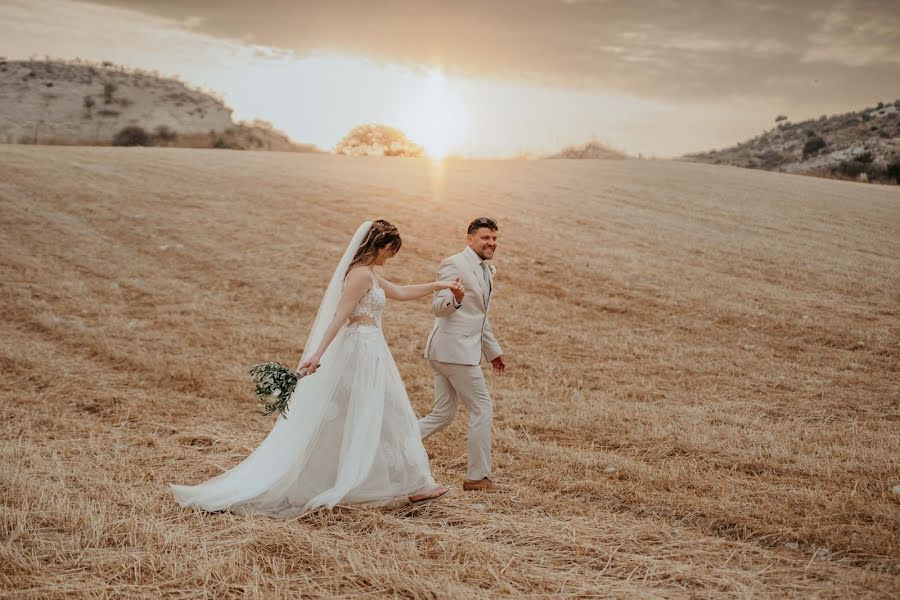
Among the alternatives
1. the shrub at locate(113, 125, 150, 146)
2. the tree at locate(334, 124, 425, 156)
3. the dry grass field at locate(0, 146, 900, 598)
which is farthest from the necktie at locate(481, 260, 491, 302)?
the tree at locate(334, 124, 425, 156)

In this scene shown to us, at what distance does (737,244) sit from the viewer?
64.2 ft

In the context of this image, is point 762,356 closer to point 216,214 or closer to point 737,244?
point 737,244

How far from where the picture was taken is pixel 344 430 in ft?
19.6

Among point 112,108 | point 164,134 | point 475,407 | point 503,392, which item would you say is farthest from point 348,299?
point 112,108

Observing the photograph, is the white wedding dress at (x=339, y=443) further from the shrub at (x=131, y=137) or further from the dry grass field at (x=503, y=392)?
the shrub at (x=131, y=137)

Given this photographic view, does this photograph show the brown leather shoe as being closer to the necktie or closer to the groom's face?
the necktie

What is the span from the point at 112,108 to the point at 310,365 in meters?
64.8

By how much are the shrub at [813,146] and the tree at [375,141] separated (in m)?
32.0

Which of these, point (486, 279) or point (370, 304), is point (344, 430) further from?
point (486, 279)

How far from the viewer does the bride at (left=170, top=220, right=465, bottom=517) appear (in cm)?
580

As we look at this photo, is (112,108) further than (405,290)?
Yes

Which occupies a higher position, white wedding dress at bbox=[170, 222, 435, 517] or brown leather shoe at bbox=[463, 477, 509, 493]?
white wedding dress at bbox=[170, 222, 435, 517]

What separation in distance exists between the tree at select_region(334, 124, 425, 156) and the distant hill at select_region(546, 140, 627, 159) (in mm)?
20551

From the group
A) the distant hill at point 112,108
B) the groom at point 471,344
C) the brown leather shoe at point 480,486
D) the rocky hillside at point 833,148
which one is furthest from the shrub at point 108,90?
the brown leather shoe at point 480,486
